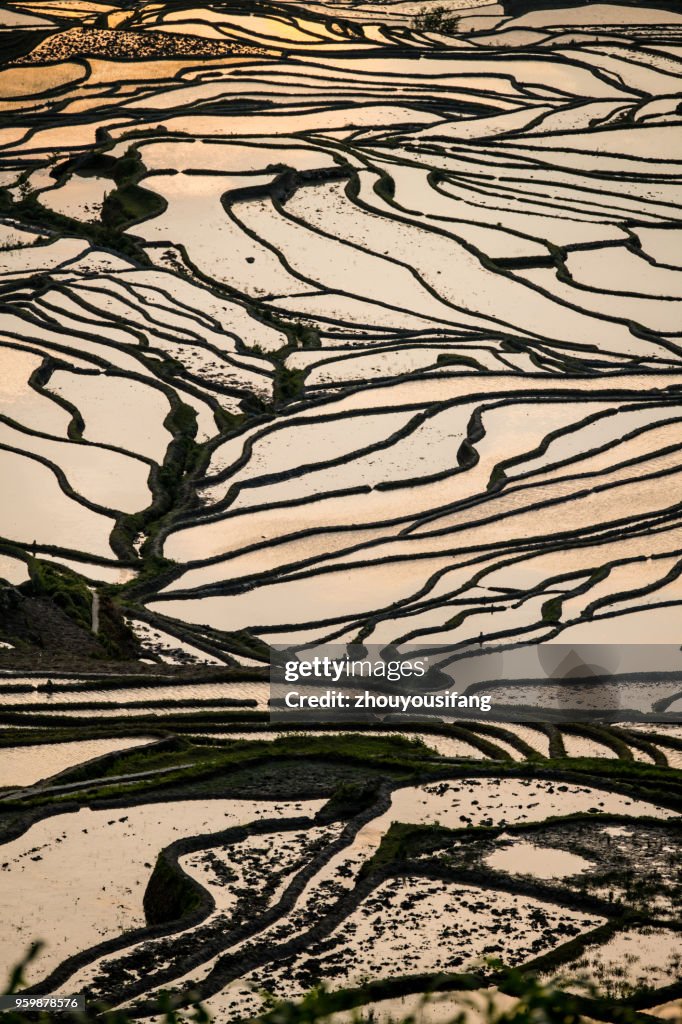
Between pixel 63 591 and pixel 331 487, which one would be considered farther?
pixel 331 487

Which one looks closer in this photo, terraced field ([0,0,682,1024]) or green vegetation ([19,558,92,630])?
terraced field ([0,0,682,1024])

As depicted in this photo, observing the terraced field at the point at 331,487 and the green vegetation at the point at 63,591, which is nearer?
the terraced field at the point at 331,487

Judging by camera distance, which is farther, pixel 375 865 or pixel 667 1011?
pixel 375 865

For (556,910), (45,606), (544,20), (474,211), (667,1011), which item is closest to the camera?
(667,1011)

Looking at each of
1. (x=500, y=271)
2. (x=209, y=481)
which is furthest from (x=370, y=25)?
(x=209, y=481)

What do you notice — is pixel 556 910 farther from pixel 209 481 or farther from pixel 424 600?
pixel 209 481

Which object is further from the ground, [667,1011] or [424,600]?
[424,600]

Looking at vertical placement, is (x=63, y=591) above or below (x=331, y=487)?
below

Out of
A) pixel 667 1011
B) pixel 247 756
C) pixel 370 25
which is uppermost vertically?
pixel 370 25
